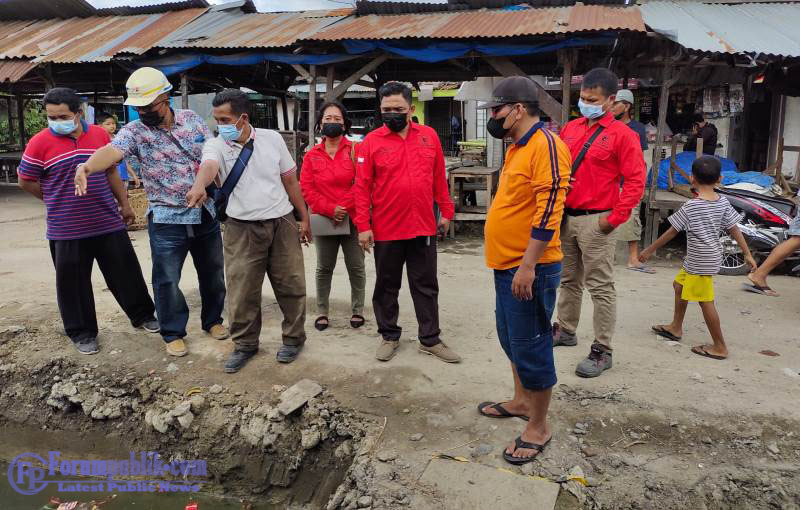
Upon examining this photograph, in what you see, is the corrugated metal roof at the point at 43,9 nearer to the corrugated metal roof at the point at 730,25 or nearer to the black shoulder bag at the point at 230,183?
the black shoulder bag at the point at 230,183

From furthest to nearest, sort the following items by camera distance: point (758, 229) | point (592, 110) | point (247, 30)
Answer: point (247, 30) < point (758, 229) < point (592, 110)

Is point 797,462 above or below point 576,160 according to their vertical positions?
below

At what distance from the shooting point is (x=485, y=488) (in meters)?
2.64

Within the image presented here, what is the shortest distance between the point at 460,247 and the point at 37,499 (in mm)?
5648

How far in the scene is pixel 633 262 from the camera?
6812mm

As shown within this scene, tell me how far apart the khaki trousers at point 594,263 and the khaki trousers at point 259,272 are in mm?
1819

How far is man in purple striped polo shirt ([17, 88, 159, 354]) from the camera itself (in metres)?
3.99

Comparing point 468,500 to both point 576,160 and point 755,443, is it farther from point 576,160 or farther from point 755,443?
point 576,160

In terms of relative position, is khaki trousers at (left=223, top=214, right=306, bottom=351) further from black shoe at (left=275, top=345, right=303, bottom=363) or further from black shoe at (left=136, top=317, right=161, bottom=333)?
black shoe at (left=136, top=317, right=161, bottom=333)

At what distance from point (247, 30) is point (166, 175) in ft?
19.9

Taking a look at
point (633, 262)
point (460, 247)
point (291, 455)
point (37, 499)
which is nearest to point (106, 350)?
point (37, 499)

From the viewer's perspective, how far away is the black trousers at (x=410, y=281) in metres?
3.92

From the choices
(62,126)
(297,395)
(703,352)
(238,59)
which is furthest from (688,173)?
(62,126)

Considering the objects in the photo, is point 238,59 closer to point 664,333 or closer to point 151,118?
point 151,118
